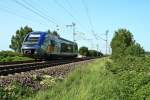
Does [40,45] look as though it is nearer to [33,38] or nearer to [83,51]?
[33,38]

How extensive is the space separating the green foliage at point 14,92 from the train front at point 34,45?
1095 inches

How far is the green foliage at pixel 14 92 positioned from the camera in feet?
37.0

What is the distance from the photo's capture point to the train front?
40781 millimetres

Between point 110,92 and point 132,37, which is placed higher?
point 132,37

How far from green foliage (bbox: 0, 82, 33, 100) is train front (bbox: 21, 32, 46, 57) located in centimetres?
2783

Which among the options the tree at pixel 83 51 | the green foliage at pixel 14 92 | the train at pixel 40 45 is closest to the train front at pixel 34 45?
the train at pixel 40 45

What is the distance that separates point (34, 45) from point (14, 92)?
29264 millimetres

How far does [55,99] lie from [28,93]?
138 centimetres

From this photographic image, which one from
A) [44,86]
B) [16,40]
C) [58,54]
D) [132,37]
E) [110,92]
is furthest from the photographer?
[16,40]

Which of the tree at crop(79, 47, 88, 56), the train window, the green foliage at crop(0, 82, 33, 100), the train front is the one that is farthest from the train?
the tree at crop(79, 47, 88, 56)

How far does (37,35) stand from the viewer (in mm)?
42281

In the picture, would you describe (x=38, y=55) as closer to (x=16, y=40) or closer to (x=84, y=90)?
(x=84, y=90)

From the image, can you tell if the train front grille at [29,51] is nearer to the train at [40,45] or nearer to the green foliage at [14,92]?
the train at [40,45]

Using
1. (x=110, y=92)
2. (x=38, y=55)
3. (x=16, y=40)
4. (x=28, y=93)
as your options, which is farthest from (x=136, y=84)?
(x=16, y=40)
